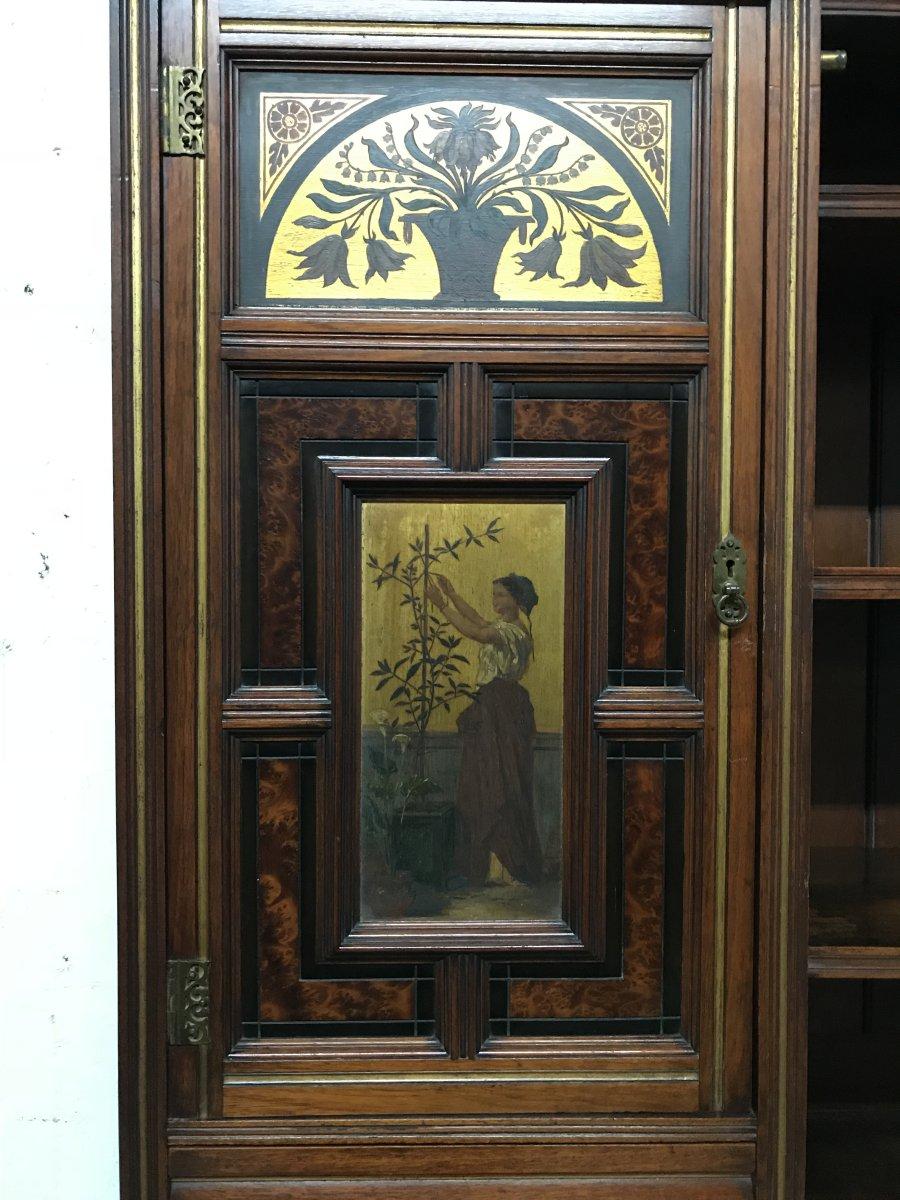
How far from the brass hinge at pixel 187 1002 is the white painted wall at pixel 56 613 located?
23 centimetres

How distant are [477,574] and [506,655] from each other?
0.10 m

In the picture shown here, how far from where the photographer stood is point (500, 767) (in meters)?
1.15

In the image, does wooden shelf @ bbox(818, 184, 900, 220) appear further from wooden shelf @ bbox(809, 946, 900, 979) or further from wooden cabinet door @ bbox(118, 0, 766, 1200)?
wooden shelf @ bbox(809, 946, 900, 979)

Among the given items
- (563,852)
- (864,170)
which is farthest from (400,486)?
(864,170)

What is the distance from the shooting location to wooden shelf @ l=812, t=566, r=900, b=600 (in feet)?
3.66

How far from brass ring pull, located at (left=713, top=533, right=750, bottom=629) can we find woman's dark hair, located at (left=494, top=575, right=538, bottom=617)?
21 centimetres

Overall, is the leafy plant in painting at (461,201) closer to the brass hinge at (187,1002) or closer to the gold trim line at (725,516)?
the gold trim line at (725,516)

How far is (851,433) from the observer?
150cm

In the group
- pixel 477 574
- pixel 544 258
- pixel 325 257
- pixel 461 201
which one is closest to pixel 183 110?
pixel 325 257

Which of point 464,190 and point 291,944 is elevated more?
point 464,190

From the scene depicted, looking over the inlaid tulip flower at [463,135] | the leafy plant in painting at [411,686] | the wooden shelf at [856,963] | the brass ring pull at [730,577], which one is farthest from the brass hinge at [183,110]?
the wooden shelf at [856,963]

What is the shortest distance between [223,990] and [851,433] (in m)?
1.19

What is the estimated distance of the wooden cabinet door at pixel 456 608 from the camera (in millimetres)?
1115

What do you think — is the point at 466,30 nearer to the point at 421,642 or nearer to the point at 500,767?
the point at 421,642
